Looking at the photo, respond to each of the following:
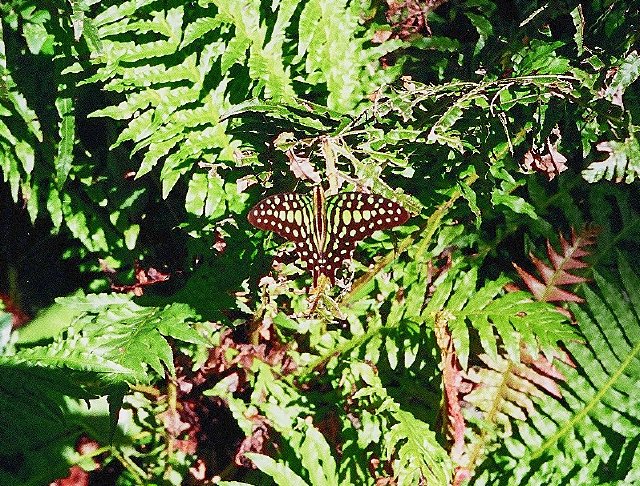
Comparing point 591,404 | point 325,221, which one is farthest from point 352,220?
point 591,404

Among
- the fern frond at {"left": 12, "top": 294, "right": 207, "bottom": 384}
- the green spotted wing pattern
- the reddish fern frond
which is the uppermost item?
the green spotted wing pattern

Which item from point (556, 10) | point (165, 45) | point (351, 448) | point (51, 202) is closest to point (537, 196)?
point (556, 10)

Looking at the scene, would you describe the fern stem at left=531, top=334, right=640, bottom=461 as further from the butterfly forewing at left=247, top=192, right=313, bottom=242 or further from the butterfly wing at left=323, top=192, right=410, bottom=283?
the butterfly forewing at left=247, top=192, right=313, bottom=242

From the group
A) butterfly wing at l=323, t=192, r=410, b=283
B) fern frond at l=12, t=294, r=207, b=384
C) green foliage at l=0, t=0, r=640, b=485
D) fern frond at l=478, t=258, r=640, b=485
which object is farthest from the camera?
fern frond at l=478, t=258, r=640, b=485

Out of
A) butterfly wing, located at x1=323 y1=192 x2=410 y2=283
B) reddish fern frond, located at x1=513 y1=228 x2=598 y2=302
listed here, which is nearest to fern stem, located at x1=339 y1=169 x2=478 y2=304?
reddish fern frond, located at x1=513 y1=228 x2=598 y2=302

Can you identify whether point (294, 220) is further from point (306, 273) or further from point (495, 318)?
point (495, 318)

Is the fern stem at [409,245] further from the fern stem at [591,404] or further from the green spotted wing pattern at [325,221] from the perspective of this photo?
the fern stem at [591,404]

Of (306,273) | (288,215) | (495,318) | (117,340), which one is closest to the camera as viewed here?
(288,215)
